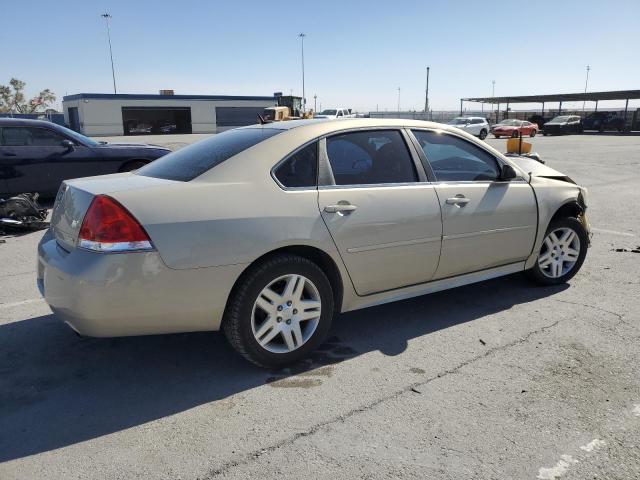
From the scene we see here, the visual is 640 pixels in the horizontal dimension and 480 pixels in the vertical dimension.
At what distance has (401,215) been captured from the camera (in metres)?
3.55

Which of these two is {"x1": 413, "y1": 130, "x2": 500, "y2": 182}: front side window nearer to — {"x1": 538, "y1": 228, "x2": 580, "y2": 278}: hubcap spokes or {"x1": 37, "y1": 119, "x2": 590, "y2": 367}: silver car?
{"x1": 37, "y1": 119, "x2": 590, "y2": 367}: silver car

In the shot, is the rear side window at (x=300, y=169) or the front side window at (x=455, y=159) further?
the front side window at (x=455, y=159)

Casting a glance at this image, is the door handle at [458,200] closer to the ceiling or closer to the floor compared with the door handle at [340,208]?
closer to the floor

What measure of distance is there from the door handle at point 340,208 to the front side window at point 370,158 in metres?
0.18

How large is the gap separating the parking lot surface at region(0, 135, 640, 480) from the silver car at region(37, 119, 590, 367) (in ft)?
1.15

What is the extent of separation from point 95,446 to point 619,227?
24.1ft

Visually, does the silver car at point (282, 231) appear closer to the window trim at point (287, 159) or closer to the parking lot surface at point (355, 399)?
the window trim at point (287, 159)

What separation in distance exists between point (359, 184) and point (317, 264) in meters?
0.61

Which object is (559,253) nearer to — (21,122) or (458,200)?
(458,200)

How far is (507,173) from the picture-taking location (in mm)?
4207

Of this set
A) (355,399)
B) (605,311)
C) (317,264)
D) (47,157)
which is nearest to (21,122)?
(47,157)

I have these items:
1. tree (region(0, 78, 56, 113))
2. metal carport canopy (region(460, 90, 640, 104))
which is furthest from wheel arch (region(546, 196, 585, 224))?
tree (region(0, 78, 56, 113))

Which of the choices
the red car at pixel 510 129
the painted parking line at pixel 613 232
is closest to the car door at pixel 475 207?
the painted parking line at pixel 613 232

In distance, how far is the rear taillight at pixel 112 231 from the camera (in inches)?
108
